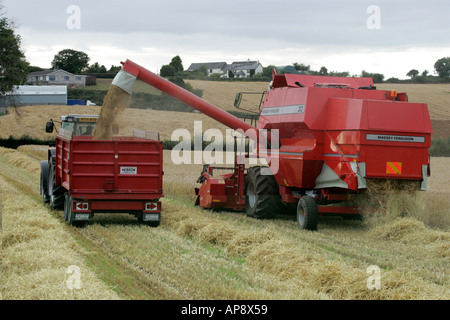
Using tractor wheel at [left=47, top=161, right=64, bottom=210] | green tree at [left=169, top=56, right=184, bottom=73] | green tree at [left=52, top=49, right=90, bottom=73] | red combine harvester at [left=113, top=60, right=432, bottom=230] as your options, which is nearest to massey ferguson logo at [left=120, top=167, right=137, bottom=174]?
red combine harvester at [left=113, top=60, right=432, bottom=230]

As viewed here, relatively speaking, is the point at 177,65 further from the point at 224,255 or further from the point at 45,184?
the point at 224,255

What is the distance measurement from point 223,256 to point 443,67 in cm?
5180

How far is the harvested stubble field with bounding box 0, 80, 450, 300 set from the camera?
20.2 ft

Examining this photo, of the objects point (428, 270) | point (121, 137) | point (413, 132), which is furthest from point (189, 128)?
point (428, 270)

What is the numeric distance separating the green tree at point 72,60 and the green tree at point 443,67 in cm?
3331

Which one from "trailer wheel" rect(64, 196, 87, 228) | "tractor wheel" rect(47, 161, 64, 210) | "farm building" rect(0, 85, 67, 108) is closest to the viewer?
"trailer wheel" rect(64, 196, 87, 228)

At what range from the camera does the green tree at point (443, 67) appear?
54312 mm

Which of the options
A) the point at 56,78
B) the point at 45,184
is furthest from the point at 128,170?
the point at 56,78

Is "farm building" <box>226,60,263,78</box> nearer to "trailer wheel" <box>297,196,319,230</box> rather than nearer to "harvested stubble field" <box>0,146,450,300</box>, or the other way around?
"trailer wheel" <box>297,196,319,230</box>

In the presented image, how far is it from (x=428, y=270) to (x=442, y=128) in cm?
3124

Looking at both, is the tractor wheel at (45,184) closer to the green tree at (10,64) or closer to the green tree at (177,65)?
the green tree at (177,65)

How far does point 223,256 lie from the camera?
834 cm

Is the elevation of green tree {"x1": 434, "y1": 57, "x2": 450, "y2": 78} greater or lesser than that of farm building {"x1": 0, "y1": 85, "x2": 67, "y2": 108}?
greater

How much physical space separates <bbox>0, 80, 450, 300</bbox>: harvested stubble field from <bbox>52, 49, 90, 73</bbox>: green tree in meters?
47.2
